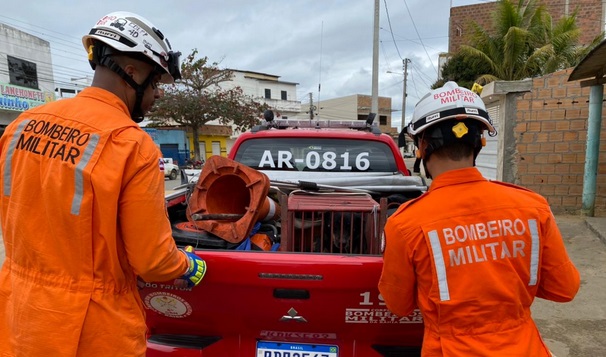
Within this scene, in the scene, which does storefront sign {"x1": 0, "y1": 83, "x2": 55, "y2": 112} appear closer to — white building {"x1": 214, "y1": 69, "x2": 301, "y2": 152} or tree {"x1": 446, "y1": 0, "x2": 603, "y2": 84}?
tree {"x1": 446, "y1": 0, "x2": 603, "y2": 84}

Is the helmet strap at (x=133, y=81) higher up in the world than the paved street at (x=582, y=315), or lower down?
higher up

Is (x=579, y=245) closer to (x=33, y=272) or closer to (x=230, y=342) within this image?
(x=230, y=342)

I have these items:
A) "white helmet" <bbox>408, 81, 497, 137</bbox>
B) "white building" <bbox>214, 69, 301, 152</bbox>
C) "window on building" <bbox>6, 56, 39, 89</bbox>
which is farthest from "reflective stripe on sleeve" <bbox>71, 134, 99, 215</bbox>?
"white building" <bbox>214, 69, 301, 152</bbox>

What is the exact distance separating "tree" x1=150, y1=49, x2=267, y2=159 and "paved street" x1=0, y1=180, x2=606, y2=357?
22900mm

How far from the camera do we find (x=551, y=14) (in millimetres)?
24531

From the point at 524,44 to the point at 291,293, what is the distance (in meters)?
14.8

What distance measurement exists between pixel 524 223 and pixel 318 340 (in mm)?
1141

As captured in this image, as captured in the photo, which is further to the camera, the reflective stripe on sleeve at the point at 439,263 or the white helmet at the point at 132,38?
the white helmet at the point at 132,38

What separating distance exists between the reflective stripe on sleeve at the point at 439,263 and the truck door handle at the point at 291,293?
676mm

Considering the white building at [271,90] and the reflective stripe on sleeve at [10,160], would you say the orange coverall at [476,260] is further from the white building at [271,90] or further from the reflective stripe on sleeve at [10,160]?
the white building at [271,90]

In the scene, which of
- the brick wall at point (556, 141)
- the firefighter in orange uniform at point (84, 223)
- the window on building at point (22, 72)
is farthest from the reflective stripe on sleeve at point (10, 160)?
the window on building at point (22, 72)

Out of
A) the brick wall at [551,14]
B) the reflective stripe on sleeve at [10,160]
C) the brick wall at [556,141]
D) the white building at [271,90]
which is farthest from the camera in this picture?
the white building at [271,90]

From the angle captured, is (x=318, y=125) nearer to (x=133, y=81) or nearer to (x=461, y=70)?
(x=133, y=81)

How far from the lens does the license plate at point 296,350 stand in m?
1.98
